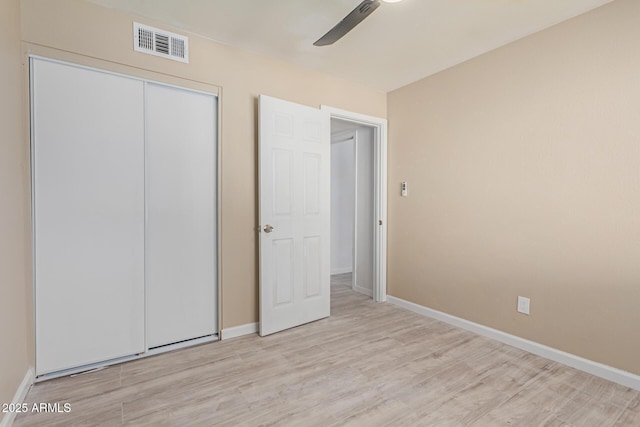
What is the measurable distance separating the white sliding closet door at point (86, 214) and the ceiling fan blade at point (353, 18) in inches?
56.5

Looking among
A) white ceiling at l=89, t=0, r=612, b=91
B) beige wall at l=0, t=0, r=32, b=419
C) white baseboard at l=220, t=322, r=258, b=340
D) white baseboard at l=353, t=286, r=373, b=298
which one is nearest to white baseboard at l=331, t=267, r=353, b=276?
white baseboard at l=353, t=286, r=373, b=298

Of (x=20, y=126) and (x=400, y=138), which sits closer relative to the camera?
(x=20, y=126)

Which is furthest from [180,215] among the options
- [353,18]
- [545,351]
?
[545,351]

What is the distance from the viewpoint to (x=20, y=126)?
1768 mm

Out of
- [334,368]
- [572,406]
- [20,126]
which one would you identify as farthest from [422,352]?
[20,126]

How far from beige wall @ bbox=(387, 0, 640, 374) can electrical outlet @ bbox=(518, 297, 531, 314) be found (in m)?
0.04

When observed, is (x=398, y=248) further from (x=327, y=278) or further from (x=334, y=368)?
(x=334, y=368)

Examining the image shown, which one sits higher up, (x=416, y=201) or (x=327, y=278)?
(x=416, y=201)

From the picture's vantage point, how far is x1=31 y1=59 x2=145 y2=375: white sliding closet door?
6.27ft

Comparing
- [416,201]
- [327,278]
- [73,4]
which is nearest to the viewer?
[73,4]

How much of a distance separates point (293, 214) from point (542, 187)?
2.03 meters

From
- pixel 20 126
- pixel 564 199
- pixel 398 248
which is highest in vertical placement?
pixel 20 126

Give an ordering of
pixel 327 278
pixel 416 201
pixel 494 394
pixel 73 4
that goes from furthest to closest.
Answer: pixel 416 201
pixel 327 278
pixel 73 4
pixel 494 394

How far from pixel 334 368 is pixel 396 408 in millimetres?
535
